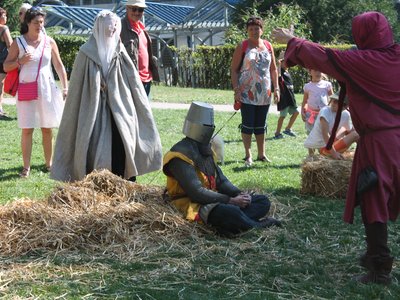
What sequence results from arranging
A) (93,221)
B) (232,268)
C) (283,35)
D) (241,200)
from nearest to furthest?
(283,35) → (232,268) → (93,221) → (241,200)

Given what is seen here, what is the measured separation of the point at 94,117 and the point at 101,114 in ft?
0.37

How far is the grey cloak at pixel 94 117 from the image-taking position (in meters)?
7.58

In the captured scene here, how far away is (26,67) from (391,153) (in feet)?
17.5

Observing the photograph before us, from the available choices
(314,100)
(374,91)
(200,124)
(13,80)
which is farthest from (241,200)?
(314,100)

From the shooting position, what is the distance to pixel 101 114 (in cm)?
766

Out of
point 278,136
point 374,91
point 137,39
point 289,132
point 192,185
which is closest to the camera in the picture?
point 374,91

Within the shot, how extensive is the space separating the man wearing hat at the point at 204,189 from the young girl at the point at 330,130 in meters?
2.15

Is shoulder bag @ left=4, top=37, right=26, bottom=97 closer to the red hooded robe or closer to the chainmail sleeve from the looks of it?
the chainmail sleeve

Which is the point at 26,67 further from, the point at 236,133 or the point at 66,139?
the point at 236,133

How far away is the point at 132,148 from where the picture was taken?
773 cm

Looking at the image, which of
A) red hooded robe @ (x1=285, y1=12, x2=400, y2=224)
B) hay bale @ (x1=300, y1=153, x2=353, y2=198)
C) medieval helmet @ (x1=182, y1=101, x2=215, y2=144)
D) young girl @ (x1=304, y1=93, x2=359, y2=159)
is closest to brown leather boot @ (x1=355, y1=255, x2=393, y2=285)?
red hooded robe @ (x1=285, y1=12, x2=400, y2=224)

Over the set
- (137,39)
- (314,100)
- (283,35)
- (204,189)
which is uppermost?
(283,35)

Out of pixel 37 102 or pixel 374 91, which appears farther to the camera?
pixel 37 102

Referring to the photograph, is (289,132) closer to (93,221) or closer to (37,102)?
(37,102)
